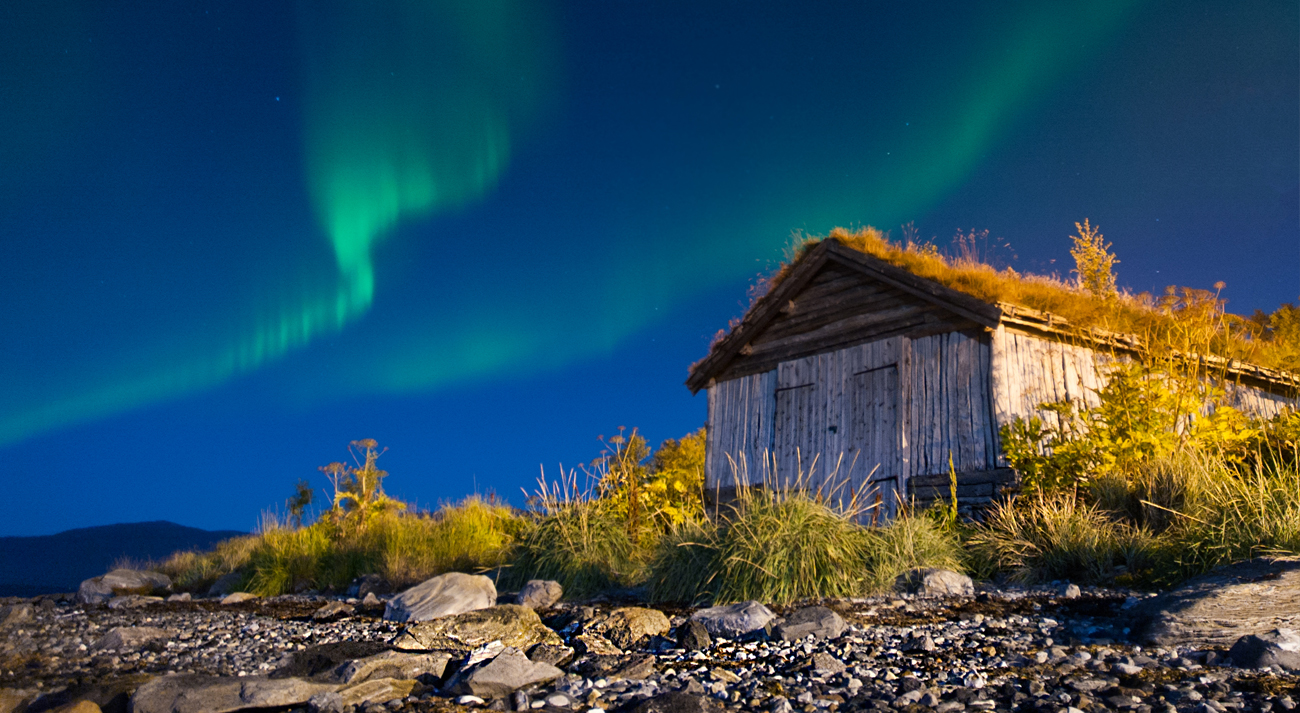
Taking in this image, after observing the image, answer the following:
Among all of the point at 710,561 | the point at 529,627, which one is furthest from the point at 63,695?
the point at 710,561

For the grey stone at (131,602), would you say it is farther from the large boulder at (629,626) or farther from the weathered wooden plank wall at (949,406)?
the weathered wooden plank wall at (949,406)

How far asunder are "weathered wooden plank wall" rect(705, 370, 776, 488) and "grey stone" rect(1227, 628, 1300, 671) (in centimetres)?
810

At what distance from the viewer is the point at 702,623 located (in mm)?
4824

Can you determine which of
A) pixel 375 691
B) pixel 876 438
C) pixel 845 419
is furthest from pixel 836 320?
pixel 375 691

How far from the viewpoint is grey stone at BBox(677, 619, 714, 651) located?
14.6ft

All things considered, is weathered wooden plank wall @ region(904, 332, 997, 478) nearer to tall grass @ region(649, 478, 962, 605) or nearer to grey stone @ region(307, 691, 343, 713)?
tall grass @ region(649, 478, 962, 605)

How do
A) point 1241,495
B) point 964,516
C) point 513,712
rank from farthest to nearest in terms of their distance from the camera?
point 964,516, point 1241,495, point 513,712

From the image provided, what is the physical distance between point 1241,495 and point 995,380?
3.45m

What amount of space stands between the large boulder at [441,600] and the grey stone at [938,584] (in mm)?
3448

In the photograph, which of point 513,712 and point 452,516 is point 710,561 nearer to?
point 513,712

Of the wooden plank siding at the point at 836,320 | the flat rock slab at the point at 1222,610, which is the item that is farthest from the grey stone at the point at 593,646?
the wooden plank siding at the point at 836,320

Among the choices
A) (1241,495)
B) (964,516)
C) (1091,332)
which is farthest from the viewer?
(1091,332)

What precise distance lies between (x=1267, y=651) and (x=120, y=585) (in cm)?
1388

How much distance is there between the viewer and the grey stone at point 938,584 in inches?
224
